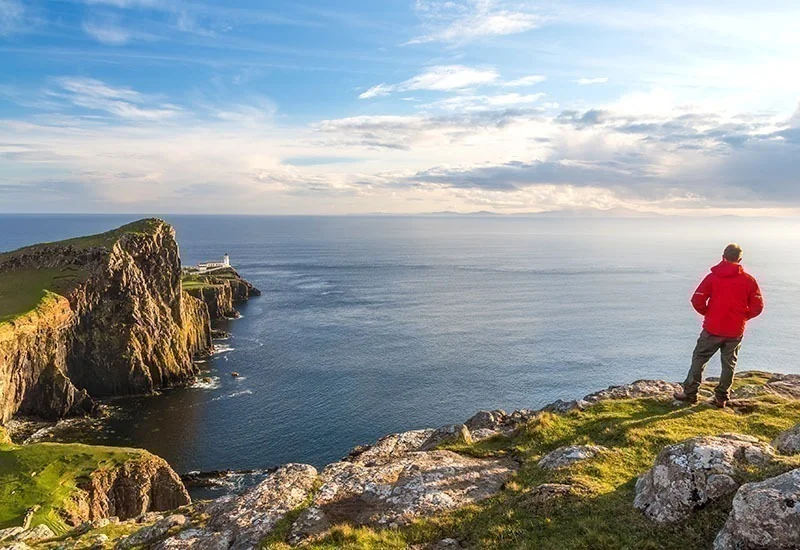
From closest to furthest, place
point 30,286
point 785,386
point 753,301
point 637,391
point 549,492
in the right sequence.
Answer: point 549,492 < point 753,301 < point 785,386 < point 637,391 < point 30,286

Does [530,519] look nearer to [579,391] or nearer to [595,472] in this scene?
[595,472]

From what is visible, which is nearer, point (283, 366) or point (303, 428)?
point (303, 428)

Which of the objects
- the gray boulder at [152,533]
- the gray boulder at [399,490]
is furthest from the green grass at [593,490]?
the gray boulder at [152,533]

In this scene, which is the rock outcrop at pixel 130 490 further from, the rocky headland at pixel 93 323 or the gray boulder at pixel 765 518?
the gray boulder at pixel 765 518

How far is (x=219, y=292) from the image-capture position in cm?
14862

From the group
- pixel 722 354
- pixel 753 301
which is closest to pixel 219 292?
pixel 722 354

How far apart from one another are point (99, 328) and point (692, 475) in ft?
327

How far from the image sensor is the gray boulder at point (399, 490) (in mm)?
14633

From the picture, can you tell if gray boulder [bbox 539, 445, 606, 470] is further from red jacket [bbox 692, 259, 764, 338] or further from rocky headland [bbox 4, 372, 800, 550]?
red jacket [bbox 692, 259, 764, 338]

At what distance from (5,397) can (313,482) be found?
227 feet

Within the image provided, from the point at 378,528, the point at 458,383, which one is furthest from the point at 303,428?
the point at 378,528

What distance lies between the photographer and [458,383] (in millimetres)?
88938

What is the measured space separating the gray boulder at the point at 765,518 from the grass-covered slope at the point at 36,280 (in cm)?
8631

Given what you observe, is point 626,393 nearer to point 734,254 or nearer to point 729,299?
point 729,299
